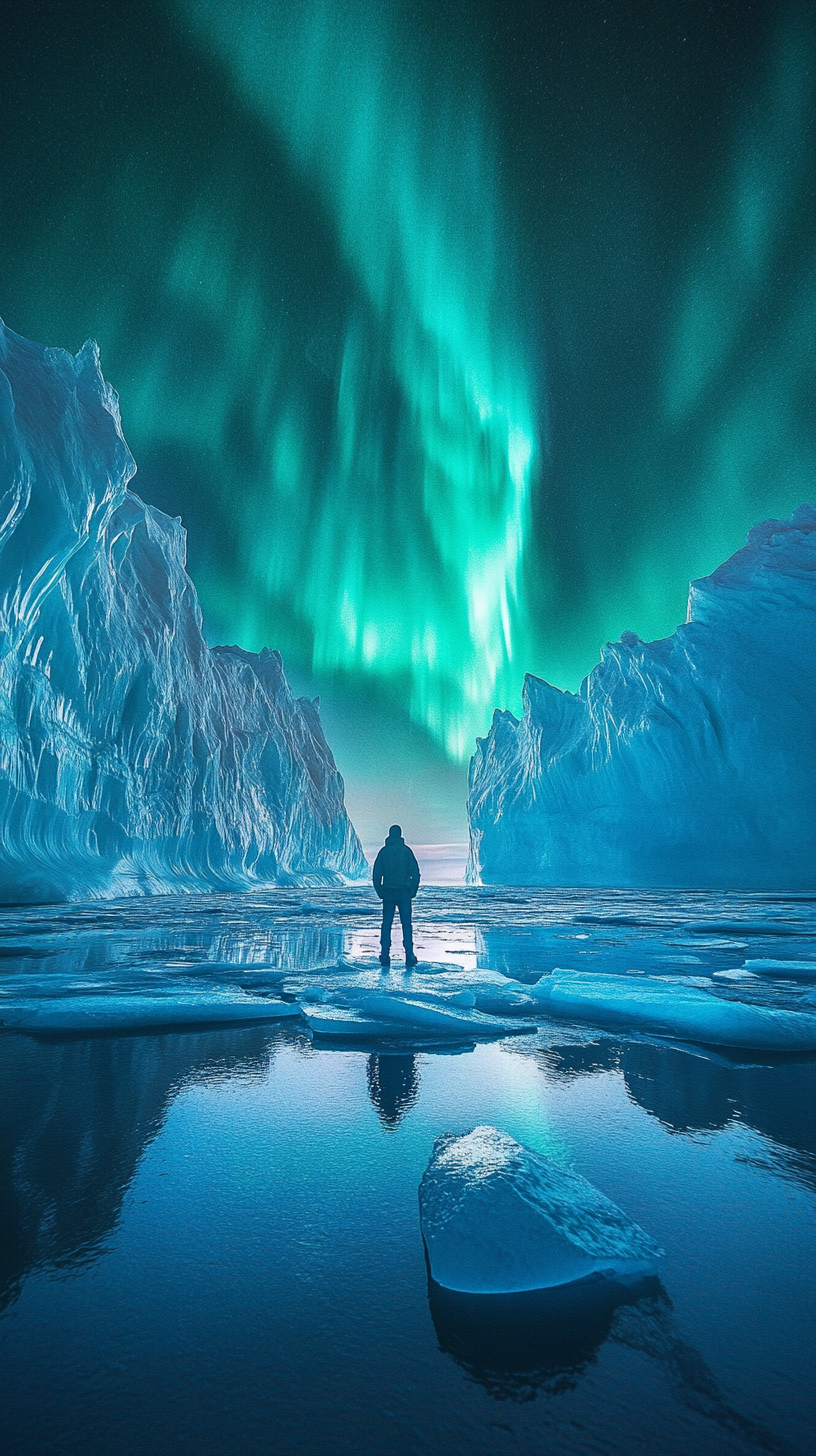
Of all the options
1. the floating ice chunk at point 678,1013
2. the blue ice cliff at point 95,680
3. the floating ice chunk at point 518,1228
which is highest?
the blue ice cliff at point 95,680

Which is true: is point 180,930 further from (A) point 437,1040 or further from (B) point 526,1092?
(B) point 526,1092

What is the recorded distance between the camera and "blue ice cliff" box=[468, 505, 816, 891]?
35.5 meters

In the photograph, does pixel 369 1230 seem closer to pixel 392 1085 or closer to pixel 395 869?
pixel 392 1085

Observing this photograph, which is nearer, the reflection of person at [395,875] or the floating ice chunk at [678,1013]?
the floating ice chunk at [678,1013]

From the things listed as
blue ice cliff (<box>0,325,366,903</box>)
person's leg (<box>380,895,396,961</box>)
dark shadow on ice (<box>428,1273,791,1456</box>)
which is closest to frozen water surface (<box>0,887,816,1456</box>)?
dark shadow on ice (<box>428,1273,791,1456</box>)

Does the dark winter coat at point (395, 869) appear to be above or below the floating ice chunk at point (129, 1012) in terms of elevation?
above

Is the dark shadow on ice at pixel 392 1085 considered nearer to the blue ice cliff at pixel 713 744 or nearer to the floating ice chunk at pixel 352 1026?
the floating ice chunk at pixel 352 1026

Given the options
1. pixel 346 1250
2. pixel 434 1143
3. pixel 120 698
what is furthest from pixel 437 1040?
pixel 120 698

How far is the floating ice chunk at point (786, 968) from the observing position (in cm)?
595

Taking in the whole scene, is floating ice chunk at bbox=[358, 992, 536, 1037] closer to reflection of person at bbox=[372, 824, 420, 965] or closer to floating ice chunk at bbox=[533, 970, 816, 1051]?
floating ice chunk at bbox=[533, 970, 816, 1051]

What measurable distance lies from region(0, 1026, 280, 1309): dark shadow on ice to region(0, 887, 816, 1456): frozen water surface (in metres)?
0.01

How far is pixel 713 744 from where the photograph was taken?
37.6 metres

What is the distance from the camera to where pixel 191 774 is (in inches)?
1462

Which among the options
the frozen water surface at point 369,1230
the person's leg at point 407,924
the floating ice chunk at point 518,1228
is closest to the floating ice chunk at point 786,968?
the frozen water surface at point 369,1230
